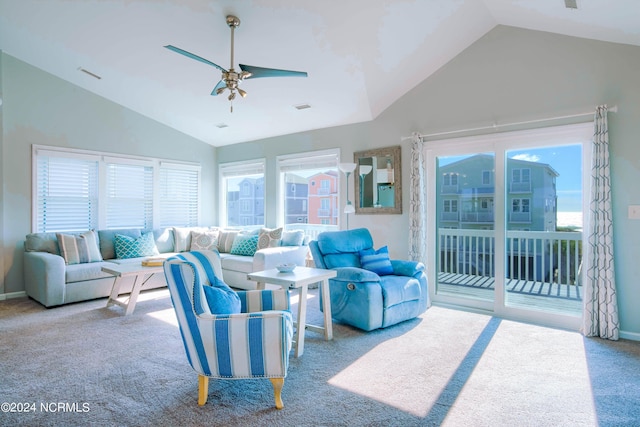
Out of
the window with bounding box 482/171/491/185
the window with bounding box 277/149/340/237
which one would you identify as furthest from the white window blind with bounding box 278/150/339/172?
the window with bounding box 482/171/491/185

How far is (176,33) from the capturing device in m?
3.98

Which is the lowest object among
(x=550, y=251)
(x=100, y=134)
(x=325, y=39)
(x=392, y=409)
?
(x=392, y=409)

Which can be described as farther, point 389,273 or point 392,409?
point 389,273

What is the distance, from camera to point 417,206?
4.66 metres

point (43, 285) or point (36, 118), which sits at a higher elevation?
point (36, 118)

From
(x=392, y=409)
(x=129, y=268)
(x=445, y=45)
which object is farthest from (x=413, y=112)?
(x=129, y=268)

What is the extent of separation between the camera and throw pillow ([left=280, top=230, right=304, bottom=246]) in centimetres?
570

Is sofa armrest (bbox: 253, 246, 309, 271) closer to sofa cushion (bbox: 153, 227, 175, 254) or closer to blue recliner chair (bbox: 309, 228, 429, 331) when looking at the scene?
blue recliner chair (bbox: 309, 228, 429, 331)

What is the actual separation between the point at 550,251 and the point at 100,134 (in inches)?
251

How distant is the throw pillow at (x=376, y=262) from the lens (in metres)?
4.09

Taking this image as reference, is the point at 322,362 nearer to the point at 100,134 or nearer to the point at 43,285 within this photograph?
the point at 43,285

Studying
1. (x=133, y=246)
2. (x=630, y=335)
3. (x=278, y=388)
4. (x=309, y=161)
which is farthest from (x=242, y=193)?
(x=630, y=335)

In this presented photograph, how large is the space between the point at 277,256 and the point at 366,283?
1977 mm

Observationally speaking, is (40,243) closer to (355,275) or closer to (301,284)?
(301,284)
